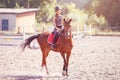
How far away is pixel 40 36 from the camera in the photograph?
12.2m

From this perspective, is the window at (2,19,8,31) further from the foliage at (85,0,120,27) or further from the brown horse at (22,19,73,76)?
the brown horse at (22,19,73,76)

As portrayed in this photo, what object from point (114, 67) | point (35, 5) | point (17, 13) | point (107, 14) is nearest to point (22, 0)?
point (35, 5)

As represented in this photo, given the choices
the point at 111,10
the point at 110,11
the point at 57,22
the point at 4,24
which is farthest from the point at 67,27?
the point at 110,11

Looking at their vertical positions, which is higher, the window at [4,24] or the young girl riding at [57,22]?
the young girl riding at [57,22]

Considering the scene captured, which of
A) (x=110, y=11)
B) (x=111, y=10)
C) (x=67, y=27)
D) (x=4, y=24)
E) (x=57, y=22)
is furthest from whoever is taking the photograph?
(x=110, y=11)

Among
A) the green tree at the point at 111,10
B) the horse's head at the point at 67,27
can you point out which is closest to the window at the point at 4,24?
the green tree at the point at 111,10

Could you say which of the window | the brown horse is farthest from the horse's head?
the window

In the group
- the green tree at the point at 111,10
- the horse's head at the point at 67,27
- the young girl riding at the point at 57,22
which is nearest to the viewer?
the horse's head at the point at 67,27

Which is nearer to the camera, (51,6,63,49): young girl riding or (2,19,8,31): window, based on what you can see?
(51,6,63,49): young girl riding

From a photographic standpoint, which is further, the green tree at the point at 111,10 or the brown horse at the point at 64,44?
the green tree at the point at 111,10

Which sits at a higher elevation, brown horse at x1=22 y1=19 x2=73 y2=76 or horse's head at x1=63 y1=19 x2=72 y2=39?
horse's head at x1=63 y1=19 x2=72 y2=39

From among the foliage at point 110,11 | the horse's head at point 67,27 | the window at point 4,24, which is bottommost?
the window at point 4,24

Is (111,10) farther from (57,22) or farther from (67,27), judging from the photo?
(67,27)

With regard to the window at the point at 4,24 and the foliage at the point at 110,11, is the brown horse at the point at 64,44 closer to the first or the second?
the window at the point at 4,24
